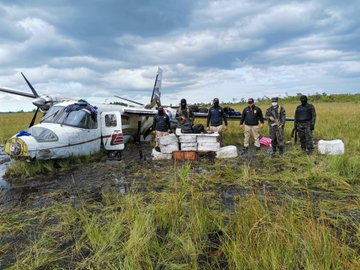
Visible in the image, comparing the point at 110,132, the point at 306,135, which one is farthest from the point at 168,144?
the point at 306,135

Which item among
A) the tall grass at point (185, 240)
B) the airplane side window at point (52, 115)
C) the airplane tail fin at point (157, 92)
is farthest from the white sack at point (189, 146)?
the airplane tail fin at point (157, 92)

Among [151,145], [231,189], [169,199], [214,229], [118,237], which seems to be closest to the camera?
[118,237]

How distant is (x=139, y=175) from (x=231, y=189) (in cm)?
264

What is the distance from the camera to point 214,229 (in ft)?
12.4

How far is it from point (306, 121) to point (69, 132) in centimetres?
754

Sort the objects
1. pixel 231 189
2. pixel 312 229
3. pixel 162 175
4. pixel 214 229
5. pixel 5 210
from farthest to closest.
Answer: pixel 162 175 → pixel 231 189 → pixel 5 210 → pixel 214 229 → pixel 312 229

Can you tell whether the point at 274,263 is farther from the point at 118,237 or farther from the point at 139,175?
the point at 139,175

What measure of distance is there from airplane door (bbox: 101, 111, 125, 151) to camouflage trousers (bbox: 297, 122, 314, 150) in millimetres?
6308

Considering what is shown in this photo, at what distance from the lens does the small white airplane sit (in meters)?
7.53

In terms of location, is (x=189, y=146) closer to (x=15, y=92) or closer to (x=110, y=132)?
(x=110, y=132)

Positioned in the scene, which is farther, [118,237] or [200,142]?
[200,142]

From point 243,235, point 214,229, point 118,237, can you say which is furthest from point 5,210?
point 243,235

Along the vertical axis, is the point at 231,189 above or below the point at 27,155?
below

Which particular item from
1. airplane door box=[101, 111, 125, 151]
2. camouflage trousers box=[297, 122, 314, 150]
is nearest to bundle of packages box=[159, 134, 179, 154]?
airplane door box=[101, 111, 125, 151]
